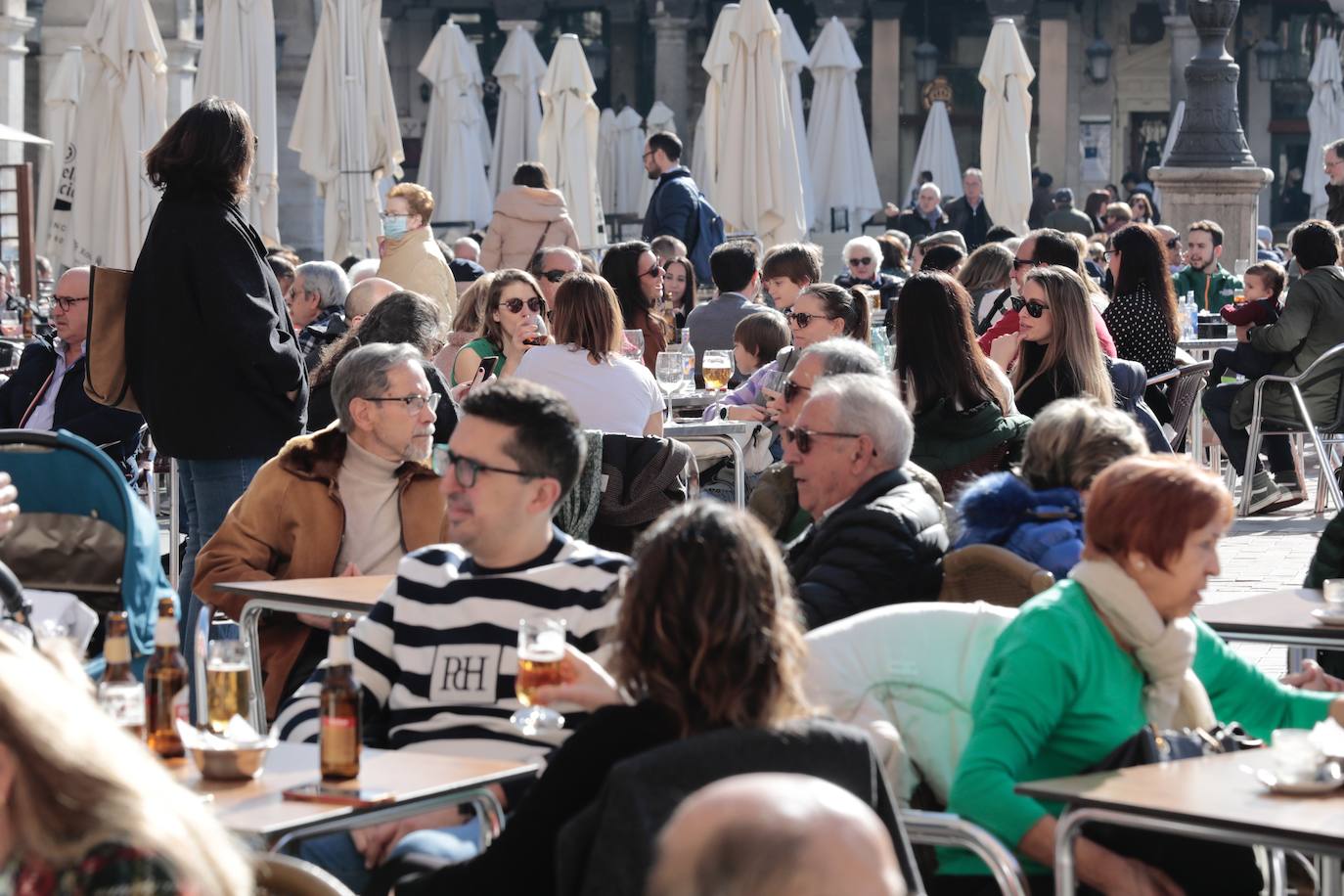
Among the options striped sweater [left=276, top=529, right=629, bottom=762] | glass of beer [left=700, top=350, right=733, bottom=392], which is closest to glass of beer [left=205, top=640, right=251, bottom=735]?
striped sweater [left=276, top=529, right=629, bottom=762]

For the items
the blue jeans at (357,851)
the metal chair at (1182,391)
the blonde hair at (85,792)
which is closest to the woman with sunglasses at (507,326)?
the metal chair at (1182,391)

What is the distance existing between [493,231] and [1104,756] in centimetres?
965

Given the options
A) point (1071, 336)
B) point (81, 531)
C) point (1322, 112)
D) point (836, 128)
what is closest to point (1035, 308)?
point (1071, 336)

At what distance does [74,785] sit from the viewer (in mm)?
2398

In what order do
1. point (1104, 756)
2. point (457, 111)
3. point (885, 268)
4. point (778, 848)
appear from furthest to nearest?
point (457, 111)
point (885, 268)
point (1104, 756)
point (778, 848)

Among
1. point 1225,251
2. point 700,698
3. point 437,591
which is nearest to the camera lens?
point 700,698

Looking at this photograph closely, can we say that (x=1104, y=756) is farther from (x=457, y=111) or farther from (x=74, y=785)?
(x=457, y=111)

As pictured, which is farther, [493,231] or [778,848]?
[493,231]

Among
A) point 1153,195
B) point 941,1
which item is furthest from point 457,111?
point 941,1

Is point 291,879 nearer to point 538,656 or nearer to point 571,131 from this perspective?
point 538,656

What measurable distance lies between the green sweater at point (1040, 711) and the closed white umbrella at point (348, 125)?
10129 mm

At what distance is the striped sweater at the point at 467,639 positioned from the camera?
4.16 metres

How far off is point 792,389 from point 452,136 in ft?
56.0

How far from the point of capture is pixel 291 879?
9.62 ft
